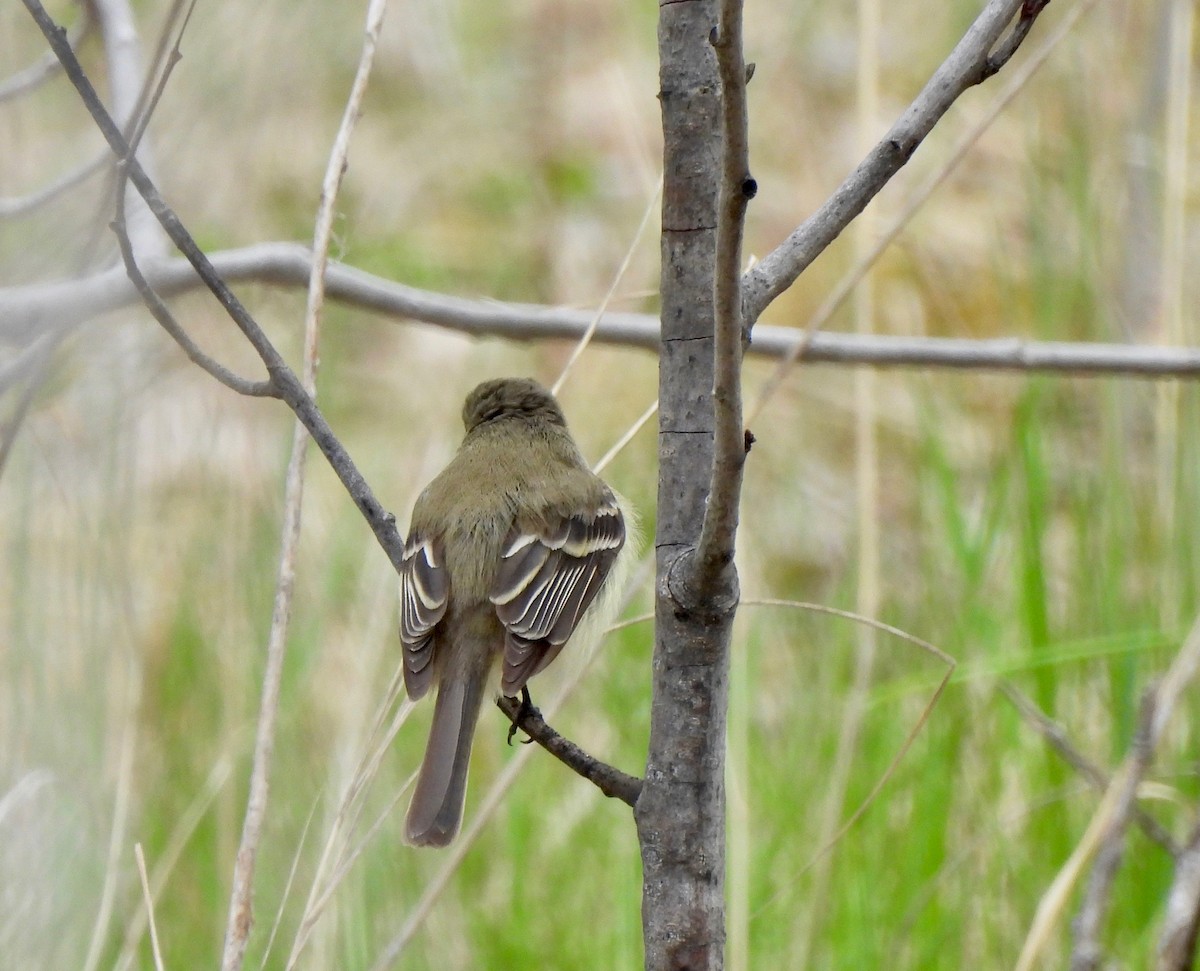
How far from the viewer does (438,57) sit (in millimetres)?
6711

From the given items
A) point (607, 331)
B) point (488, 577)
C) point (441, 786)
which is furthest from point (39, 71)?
point (441, 786)

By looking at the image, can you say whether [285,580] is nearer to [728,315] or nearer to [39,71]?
[728,315]

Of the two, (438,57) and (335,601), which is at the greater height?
(438,57)

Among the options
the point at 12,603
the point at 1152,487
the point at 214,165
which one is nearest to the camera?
the point at 12,603

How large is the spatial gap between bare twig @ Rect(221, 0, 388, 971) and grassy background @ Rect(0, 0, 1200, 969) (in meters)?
0.12

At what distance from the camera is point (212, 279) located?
155 cm

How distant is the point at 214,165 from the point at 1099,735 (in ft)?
6.74

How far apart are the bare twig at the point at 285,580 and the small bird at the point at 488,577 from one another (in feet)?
1.35

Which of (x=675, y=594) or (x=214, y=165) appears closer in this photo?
(x=675, y=594)

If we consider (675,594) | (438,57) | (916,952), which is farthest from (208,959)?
(438,57)

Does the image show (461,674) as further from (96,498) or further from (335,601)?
(335,601)

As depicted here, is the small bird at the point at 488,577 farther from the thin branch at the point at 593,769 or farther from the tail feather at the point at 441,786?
the thin branch at the point at 593,769

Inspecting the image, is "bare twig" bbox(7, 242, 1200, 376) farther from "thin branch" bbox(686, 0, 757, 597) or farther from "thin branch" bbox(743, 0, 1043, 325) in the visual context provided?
"thin branch" bbox(686, 0, 757, 597)

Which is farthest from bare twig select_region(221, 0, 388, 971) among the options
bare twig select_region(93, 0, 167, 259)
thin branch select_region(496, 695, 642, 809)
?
bare twig select_region(93, 0, 167, 259)
